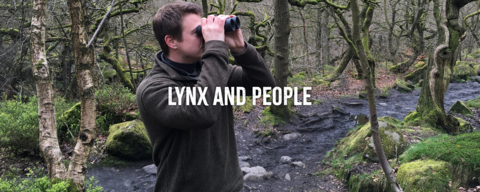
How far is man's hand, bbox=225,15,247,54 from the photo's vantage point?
4.88 feet

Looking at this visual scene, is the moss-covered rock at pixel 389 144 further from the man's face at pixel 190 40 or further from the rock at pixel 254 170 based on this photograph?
the man's face at pixel 190 40

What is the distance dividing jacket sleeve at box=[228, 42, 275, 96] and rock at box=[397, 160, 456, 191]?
2166 millimetres

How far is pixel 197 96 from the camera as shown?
115 centimetres

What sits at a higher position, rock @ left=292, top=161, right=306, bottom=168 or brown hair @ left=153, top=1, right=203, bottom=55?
brown hair @ left=153, top=1, right=203, bottom=55

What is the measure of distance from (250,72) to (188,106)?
1.90 ft

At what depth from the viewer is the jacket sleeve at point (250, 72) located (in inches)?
61.1

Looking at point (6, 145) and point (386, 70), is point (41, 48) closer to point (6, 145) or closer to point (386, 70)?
point (6, 145)

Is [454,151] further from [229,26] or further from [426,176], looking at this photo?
[229,26]

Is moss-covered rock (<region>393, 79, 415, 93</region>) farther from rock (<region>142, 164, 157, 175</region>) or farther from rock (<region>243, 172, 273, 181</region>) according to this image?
rock (<region>142, 164, 157, 175</region>)

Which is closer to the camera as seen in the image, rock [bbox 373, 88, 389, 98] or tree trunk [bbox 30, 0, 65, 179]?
tree trunk [bbox 30, 0, 65, 179]

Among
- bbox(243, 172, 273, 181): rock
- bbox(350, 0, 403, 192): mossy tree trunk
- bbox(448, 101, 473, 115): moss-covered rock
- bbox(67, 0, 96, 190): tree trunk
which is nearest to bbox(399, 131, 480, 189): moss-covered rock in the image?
bbox(350, 0, 403, 192): mossy tree trunk

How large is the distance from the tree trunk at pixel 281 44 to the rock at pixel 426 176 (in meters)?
4.03

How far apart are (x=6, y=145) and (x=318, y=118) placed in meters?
6.28

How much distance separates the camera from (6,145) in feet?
15.3
